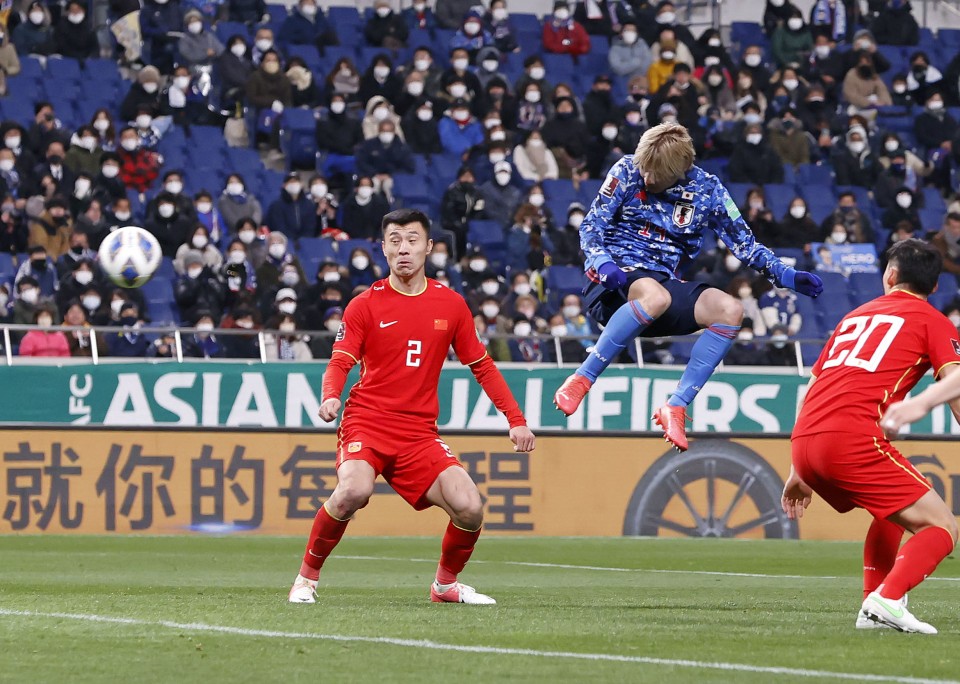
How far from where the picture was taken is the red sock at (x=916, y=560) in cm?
680

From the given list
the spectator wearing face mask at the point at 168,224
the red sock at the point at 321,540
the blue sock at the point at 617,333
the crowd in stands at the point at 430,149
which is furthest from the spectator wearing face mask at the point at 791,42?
the red sock at the point at 321,540

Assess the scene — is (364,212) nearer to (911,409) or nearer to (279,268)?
(279,268)

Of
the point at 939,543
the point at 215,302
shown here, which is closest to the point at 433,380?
the point at 939,543

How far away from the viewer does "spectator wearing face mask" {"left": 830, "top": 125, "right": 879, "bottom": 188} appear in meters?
23.7

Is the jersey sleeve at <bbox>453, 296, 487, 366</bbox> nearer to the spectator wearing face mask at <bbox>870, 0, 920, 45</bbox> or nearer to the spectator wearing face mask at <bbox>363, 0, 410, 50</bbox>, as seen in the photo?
the spectator wearing face mask at <bbox>363, 0, 410, 50</bbox>

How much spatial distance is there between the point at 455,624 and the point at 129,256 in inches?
374

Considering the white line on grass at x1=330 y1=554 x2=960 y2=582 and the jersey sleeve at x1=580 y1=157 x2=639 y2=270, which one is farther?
the white line on grass at x1=330 y1=554 x2=960 y2=582

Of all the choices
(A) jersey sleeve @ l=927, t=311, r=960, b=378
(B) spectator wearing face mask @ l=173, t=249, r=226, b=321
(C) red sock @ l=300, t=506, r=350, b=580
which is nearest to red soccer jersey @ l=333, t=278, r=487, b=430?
(C) red sock @ l=300, t=506, r=350, b=580

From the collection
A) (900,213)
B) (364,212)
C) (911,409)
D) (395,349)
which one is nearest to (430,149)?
(364,212)

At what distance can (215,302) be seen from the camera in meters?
18.4

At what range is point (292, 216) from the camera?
2017cm

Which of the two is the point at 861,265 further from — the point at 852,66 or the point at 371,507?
the point at 371,507

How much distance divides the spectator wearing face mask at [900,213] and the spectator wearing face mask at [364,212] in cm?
705

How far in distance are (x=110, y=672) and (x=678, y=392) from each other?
4.34 meters
